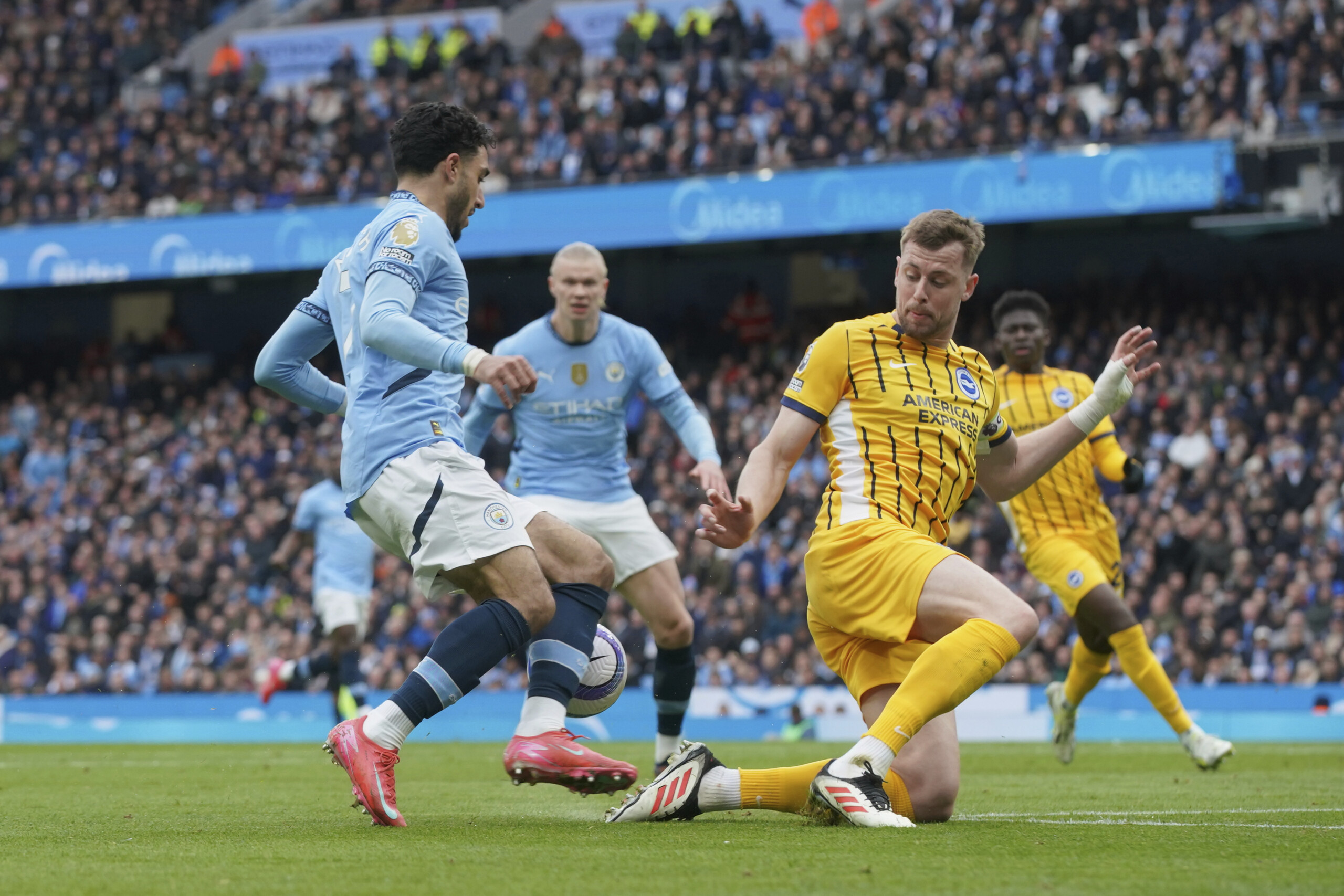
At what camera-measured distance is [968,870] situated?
405 centimetres

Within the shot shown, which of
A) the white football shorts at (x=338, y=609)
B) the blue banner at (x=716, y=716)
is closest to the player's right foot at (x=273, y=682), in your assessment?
the white football shorts at (x=338, y=609)

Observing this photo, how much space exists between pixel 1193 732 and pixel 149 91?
86.2 feet

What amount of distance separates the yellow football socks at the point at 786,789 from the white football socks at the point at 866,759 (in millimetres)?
373

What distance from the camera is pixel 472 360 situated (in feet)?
16.2

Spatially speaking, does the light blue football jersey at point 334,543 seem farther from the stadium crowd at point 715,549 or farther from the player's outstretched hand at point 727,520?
the player's outstretched hand at point 727,520

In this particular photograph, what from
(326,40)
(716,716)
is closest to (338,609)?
(716,716)

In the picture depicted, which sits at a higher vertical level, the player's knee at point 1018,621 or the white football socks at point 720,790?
the player's knee at point 1018,621

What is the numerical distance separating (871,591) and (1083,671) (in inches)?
193

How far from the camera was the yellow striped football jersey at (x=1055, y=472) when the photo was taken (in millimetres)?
9742

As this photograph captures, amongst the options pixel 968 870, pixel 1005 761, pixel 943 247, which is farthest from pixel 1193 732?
pixel 968 870

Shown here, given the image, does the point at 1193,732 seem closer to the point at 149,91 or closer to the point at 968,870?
the point at 968,870

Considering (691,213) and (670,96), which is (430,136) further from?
(670,96)

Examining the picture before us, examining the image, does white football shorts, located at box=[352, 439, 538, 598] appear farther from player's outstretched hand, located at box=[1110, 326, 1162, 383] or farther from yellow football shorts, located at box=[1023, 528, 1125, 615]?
yellow football shorts, located at box=[1023, 528, 1125, 615]

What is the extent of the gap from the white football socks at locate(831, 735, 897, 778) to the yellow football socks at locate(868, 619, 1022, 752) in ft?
0.06
